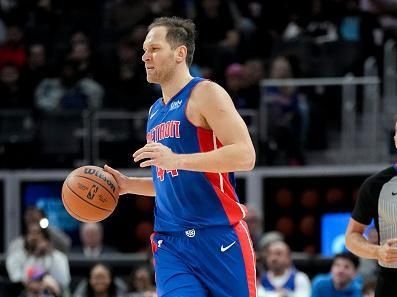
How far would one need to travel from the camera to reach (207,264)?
6008 millimetres

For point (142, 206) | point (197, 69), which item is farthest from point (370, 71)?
point (142, 206)

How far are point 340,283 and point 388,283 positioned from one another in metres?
3.44

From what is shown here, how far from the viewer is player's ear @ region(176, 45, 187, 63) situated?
6176mm

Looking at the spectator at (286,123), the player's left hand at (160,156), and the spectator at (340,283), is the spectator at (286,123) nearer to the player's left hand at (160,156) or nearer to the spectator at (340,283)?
the spectator at (340,283)

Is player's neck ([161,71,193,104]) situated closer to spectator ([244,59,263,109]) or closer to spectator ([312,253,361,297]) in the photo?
spectator ([312,253,361,297])

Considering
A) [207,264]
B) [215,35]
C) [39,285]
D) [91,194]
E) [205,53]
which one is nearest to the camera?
[207,264]

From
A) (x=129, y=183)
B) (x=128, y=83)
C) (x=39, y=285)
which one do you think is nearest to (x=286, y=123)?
(x=128, y=83)

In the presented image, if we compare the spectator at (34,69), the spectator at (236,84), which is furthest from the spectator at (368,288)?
the spectator at (34,69)

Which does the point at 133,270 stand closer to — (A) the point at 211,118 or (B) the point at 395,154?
(B) the point at 395,154

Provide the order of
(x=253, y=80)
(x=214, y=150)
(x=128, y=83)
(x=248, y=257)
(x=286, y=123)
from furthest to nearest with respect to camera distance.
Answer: (x=128, y=83) < (x=253, y=80) < (x=286, y=123) < (x=248, y=257) < (x=214, y=150)

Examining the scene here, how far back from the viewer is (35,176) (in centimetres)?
1435

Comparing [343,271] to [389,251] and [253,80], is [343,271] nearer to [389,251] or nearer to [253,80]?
[389,251]

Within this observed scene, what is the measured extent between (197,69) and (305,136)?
1900 millimetres

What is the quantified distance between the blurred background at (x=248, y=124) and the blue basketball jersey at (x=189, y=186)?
22.0 ft
